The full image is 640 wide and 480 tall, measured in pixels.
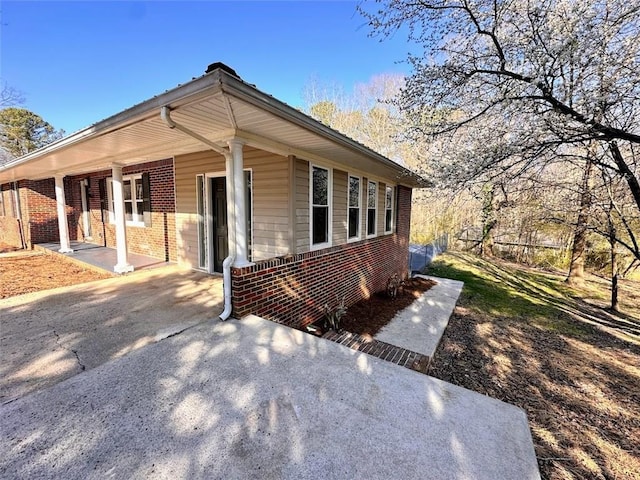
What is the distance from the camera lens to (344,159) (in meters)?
5.09

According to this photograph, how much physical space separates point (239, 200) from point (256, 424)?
2.42 meters

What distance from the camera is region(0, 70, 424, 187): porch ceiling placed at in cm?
234

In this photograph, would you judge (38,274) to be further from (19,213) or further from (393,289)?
(393,289)

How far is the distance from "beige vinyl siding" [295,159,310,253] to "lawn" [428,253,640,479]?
285 centimetres

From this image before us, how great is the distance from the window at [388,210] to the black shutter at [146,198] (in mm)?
6063

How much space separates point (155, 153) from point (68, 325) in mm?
2879

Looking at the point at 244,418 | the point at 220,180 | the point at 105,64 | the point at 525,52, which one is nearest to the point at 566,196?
the point at 525,52

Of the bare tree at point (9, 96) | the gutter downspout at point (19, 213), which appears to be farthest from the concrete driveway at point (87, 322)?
the bare tree at point (9, 96)

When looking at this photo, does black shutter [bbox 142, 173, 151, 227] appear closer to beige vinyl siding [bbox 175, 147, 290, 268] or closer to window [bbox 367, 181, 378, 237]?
beige vinyl siding [bbox 175, 147, 290, 268]

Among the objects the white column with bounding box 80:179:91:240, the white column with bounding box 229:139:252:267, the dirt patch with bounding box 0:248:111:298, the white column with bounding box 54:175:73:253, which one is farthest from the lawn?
the white column with bounding box 80:179:91:240

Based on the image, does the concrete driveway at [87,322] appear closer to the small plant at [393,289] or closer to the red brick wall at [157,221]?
the red brick wall at [157,221]

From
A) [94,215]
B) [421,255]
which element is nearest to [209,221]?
[94,215]

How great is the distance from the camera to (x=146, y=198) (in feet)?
21.6

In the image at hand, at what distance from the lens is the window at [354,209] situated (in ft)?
20.1
